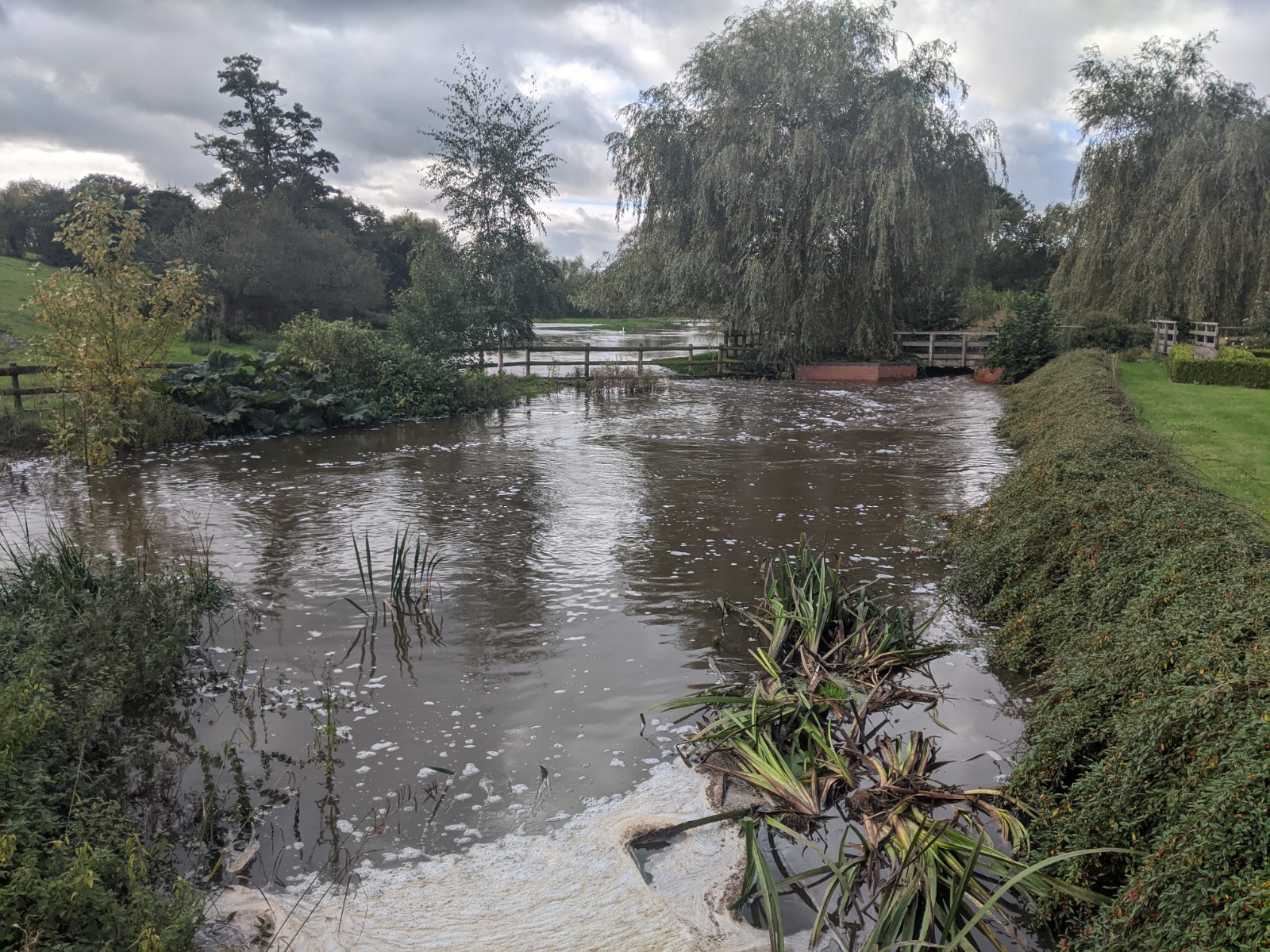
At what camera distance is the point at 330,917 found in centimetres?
344

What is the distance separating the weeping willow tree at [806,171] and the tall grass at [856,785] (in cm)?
1946

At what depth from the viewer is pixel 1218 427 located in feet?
41.9

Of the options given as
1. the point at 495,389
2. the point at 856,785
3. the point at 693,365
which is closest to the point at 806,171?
the point at 693,365

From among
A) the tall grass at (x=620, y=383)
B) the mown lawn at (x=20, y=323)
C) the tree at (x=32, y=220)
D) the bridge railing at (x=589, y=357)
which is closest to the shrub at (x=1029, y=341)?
the bridge railing at (x=589, y=357)

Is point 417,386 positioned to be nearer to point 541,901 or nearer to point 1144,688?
point 541,901

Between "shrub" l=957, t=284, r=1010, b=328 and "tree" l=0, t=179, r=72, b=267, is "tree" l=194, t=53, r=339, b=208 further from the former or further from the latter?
"shrub" l=957, t=284, r=1010, b=328

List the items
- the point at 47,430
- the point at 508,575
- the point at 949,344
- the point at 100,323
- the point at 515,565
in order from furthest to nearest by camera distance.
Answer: the point at 949,344 < the point at 47,430 < the point at 100,323 < the point at 515,565 < the point at 508,575

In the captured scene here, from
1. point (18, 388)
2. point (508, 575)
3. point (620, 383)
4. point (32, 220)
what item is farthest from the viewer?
point (32, 220)

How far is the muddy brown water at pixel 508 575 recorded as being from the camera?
452 cm

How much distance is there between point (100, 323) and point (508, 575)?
8.98 m

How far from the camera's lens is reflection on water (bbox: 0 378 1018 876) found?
462cm

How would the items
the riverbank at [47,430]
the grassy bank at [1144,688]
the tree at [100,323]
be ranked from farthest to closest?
the riverbank at [47,430] < the tree at [100,323] < the grassy bank at [1144,688]

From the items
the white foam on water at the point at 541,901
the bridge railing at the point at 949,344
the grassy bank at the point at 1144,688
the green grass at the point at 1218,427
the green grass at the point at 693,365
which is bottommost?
the white foam on water at the point at 541,901

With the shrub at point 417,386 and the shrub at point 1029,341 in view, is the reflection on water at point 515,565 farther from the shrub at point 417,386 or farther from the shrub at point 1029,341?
the shrub at point 1029,341
